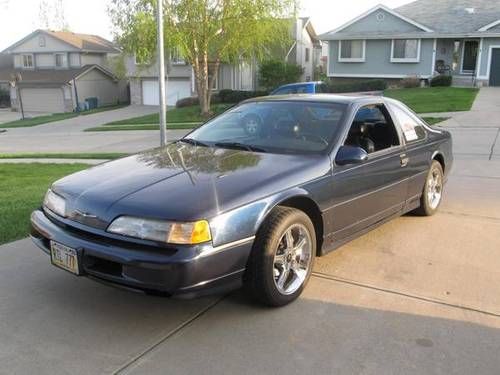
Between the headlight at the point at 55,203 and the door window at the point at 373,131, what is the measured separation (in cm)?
236

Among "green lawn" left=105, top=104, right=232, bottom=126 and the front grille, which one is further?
"green lawn" left=105, top=104, right=232, bottom=126

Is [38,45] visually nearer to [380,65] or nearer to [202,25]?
[202,25]

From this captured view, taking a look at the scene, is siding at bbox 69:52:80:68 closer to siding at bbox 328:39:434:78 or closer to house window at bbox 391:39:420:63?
siding at bbox 328:39:434:78

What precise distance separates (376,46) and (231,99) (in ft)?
31.2

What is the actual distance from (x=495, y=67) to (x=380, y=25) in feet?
23.4

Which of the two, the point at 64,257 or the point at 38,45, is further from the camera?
the point at 38,45

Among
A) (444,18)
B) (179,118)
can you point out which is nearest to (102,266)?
(179,118)

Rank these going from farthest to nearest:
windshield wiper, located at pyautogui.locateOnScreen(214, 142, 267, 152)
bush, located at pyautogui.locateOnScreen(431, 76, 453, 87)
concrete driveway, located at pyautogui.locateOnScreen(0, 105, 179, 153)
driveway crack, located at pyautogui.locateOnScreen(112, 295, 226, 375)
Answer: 1. bush, located at pyautogui.locateOnScreen(431, 76, 453, 87)
2. concrete driveway, located at pyautogui.locateOnScreen(0, 105, 179, 153)
3. windshield wiper, located at pyautogui.locateOnScreen(214, 142, 267, 152)
4. driveway crack, located at pyautogui.locateOnScreen(112, 295, 226, 375)

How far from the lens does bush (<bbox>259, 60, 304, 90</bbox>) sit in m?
35.2

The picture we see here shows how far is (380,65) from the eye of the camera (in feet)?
108

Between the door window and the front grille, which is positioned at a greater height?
the door window

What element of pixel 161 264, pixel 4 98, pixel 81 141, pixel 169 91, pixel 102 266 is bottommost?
pixel 4 98

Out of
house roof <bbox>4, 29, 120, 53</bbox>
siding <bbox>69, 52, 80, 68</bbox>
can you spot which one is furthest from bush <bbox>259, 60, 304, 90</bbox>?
siding <bbox>69, 52, 80, 68</bbox>

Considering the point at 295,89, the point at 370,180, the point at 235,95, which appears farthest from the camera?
the point at 235,95
